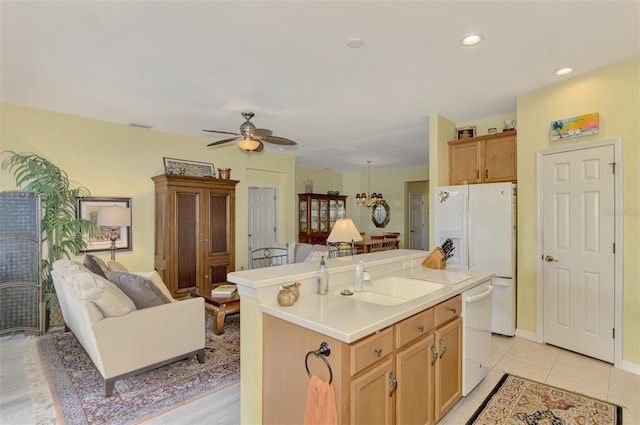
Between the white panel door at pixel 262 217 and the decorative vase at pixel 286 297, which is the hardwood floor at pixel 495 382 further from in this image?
the white panel door at pixel 262 217

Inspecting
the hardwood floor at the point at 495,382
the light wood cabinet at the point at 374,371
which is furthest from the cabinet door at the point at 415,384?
the hardwood floor at the point at 495,382

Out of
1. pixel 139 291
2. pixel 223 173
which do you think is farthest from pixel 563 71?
pixel 223 173

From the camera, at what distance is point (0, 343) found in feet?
11.1

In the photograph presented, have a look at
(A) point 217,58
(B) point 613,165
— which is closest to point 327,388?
(A) point 217,58

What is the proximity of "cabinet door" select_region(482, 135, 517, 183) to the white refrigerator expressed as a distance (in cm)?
33

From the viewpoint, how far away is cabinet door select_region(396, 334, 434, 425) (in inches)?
66.3

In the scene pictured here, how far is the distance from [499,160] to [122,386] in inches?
174

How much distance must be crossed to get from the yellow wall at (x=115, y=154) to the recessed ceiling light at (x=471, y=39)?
4.19 m

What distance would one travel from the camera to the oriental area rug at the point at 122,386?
7.20 feet

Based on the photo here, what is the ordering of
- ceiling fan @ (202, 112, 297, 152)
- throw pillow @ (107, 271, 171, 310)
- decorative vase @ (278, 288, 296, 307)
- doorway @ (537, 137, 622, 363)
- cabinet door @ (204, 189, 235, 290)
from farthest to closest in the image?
cabinet door @ (204, 189, 235, 290)
ceiling fan @ (202, 112, 297, 152)
doorway @ (537, 137, 622, 363)
throw pillow @ (107, 271, 171, 310)
decorative vase @ (278, 288, 296, 307)

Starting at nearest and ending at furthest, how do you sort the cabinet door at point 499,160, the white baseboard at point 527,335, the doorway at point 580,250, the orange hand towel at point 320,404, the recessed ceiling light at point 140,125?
the orange hand towel at point 320,404
the doorway at point 580,250
the white baseboard at point 527,335
the cabinet door at point 499,160
the recessed ceiling light at point 140,125

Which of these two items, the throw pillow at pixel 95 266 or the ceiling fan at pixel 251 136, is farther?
the ceiling fan at pixel 251 136

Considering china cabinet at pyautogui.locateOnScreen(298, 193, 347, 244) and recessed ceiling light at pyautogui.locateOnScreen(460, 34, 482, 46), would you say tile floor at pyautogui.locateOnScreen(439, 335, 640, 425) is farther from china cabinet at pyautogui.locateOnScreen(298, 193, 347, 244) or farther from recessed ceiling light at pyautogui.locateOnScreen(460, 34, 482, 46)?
china cabinet at pyautogui.locateOnScreen(298, 193, 347, 244)

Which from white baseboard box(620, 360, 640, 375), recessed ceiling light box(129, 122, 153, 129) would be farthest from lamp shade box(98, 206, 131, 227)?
white baseboard box(620, 360, 640, 375)
